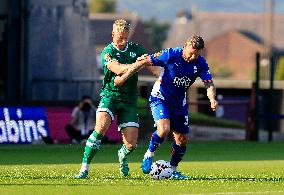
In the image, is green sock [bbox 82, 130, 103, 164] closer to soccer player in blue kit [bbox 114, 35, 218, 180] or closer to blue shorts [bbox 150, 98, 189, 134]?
soccer player in blue kit [bbox 114, 35, 218, 180]

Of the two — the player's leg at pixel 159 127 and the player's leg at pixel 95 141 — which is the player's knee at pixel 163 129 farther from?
the player's leg at pixel 95 141

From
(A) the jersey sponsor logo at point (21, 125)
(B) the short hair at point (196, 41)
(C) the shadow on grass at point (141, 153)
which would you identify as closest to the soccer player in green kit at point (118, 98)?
(B) the short hair at point (196, 41)

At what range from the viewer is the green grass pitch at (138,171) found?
686 inches

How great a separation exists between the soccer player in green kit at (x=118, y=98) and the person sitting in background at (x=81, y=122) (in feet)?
39.3

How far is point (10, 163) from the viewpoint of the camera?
2327 cm

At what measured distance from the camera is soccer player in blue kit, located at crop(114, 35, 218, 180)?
62.2 feet

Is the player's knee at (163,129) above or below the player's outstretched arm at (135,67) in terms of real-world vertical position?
below

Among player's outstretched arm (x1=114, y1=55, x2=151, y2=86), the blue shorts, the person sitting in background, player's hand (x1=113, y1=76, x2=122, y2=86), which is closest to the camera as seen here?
player's outstretched arm (x1=114, y1=55, x2=151, y2=86)

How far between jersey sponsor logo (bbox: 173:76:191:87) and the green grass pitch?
4.61 feet

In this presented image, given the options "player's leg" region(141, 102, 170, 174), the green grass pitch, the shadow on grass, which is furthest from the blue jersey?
the shadow on grass

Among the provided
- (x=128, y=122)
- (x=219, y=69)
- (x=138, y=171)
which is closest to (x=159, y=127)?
(x=128, y=122)

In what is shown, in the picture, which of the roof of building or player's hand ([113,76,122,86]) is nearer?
player's hand ([113,76,122,86])

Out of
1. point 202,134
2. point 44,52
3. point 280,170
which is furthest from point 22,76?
point 280,170

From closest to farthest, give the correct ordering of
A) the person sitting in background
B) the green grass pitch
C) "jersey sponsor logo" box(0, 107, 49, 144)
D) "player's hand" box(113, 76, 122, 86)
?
the green grass pitch → "player's hand" box(113, 76, 122, 86) → "jersey sponsor logo" box(0, 107, 49, 144) → the person sitting in background
